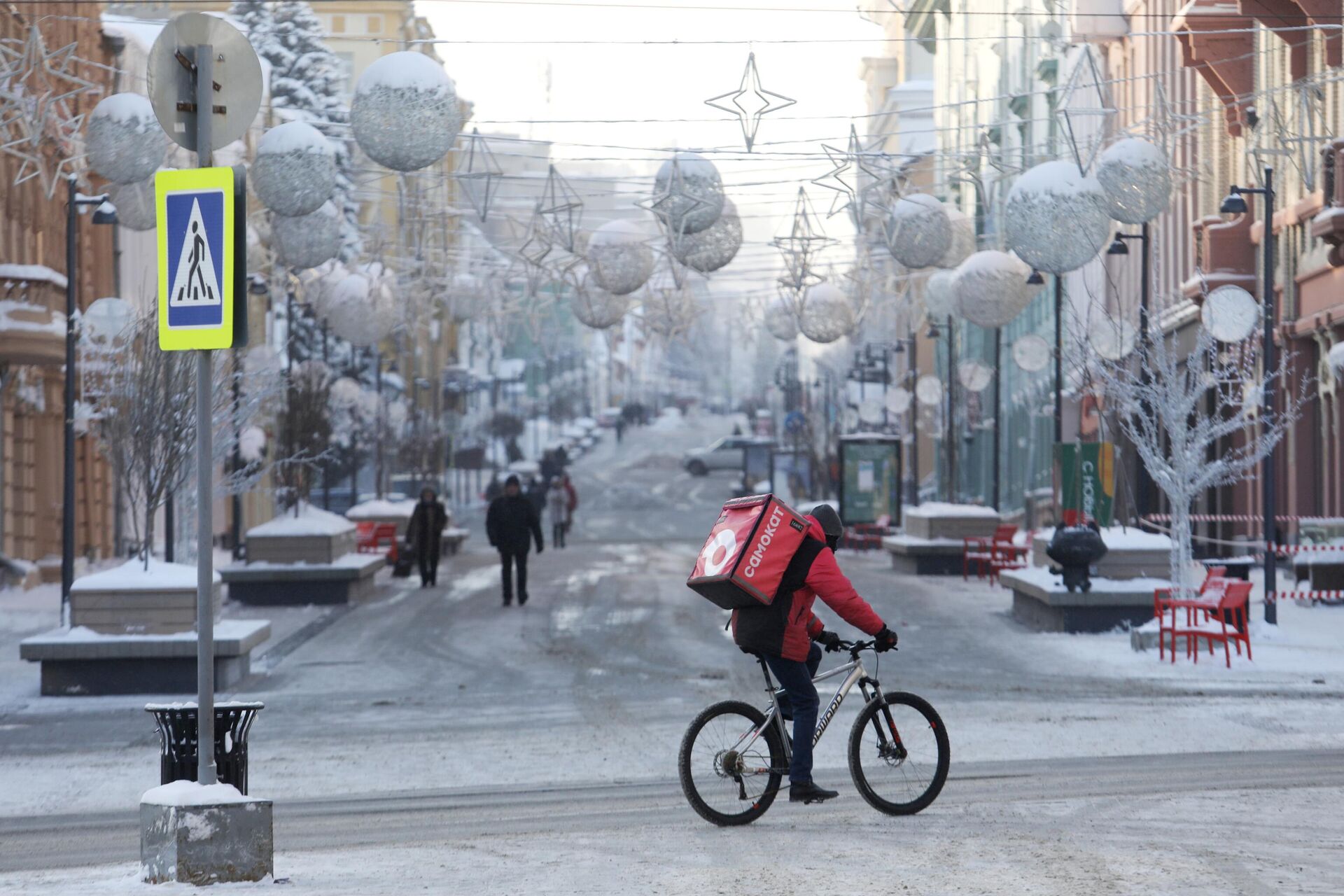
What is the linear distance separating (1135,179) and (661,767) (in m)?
8.51

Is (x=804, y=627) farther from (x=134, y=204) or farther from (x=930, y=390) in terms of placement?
(x=930, y=390)

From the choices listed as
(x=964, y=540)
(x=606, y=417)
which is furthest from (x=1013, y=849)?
(x=606, y=417)

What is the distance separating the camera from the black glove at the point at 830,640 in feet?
31.0

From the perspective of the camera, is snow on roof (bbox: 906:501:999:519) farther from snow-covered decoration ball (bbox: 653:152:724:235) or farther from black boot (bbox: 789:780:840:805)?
black boot (bbox: 789:780:840:805)

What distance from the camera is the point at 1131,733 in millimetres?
13609

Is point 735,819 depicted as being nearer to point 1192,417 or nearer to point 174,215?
point 174,215

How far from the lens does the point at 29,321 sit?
1145 inches

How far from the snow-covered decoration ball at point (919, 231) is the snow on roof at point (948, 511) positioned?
14124mm

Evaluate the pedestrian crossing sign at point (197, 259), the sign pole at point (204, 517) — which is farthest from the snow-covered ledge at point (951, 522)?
the pedestrian crossing sign at point (197, 259)

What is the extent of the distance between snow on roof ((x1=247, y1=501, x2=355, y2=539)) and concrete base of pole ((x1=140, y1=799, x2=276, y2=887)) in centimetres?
2032

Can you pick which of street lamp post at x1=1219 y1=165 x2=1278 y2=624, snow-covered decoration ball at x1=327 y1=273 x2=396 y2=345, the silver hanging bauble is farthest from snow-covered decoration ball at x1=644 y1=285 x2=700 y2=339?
the silver hanging bauble

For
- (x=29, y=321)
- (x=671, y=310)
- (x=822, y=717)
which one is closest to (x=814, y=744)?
(x=822, y=717)

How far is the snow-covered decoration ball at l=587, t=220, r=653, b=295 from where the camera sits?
20.9 m

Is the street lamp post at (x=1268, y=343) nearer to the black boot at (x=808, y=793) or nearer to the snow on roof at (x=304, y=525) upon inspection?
the black boot at (x=808, y=793)
